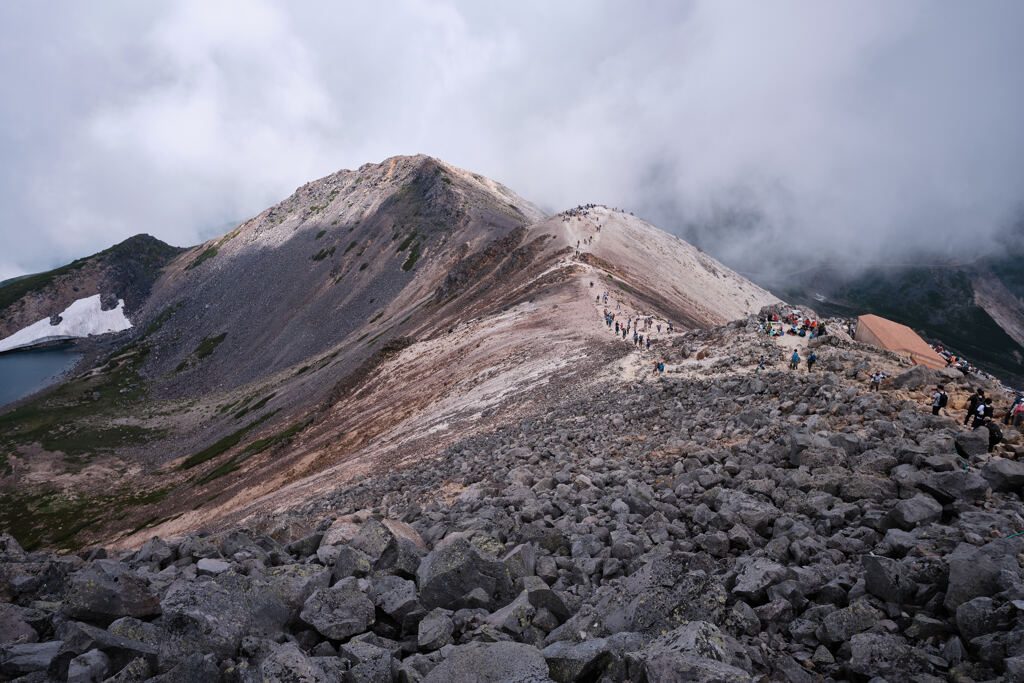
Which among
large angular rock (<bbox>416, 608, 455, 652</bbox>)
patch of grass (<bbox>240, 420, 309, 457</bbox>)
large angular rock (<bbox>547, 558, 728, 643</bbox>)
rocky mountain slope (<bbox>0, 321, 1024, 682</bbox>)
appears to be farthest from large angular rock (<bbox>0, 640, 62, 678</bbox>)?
patch of grass (<bbox>240, 420, 309, 457</bbox>)

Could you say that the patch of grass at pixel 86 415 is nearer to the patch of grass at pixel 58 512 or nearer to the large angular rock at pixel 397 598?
the patch of grass at pixel 58 512

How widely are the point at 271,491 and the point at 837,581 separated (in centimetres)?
3824

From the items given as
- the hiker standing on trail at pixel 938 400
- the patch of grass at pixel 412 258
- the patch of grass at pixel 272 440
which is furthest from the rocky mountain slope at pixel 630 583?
the patch of grass at pixel 412 258

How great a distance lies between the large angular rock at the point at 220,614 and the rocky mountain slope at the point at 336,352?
18.7m

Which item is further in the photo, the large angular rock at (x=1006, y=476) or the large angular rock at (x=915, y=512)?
the large angular rock at (x=1006, y=476)

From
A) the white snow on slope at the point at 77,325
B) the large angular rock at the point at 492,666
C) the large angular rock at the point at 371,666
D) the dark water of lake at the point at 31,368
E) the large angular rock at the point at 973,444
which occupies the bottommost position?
the large angular rock at the point at 371,666

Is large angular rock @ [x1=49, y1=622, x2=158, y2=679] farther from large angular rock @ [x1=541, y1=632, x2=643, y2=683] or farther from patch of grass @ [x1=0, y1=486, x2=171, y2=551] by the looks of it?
patch of grass @ [x1=0, y1=486, x2=171, y2=551]

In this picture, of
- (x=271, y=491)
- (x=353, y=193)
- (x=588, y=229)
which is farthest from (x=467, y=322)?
(x=353, y=193)

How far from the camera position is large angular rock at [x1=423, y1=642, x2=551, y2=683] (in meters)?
5.21

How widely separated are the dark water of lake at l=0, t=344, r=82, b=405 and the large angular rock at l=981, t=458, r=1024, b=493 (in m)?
197

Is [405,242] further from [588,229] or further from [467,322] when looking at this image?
[467,322]

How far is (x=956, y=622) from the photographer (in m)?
5.30

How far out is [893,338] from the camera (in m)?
35.0

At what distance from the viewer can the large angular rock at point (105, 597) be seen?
6.95 metres
